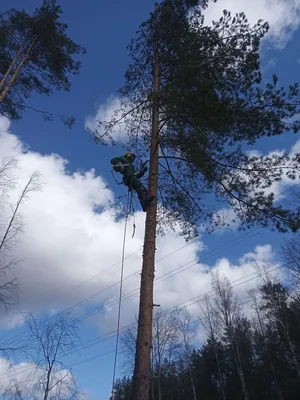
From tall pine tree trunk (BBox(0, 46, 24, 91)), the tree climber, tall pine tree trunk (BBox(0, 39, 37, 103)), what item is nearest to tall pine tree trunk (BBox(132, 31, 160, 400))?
the tree climber

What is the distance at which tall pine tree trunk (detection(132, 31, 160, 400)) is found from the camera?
14.0 feet

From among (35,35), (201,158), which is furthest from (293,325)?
(35,35)

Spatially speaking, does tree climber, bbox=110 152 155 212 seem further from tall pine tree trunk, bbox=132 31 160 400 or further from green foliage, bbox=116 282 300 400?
green foliage, bbox=116 282 300 400

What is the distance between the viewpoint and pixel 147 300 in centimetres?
510

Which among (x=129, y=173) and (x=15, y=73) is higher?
(x=15, y=73)

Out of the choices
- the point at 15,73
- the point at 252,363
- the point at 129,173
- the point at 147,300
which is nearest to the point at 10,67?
the point at 15,73

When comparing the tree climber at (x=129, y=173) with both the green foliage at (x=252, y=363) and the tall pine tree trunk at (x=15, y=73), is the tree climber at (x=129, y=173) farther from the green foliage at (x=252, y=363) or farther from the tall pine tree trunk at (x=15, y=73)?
the green foliage at (x=252, y=363)

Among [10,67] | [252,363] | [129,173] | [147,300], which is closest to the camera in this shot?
[147,300]

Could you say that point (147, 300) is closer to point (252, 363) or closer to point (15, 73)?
point (15, 73)

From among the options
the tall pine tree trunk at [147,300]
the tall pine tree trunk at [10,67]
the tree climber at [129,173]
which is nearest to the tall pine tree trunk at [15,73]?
the tall pine tree trunk at [10,67]

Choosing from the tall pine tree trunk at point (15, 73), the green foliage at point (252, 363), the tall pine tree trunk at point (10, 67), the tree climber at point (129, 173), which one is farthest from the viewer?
the green foliage at point (252, 363)

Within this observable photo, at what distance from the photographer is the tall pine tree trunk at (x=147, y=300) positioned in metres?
4.27

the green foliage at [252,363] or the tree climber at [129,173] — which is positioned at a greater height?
the green foliage at [252,363]

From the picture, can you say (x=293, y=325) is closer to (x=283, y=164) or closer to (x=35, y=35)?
(x=283, y=164)
